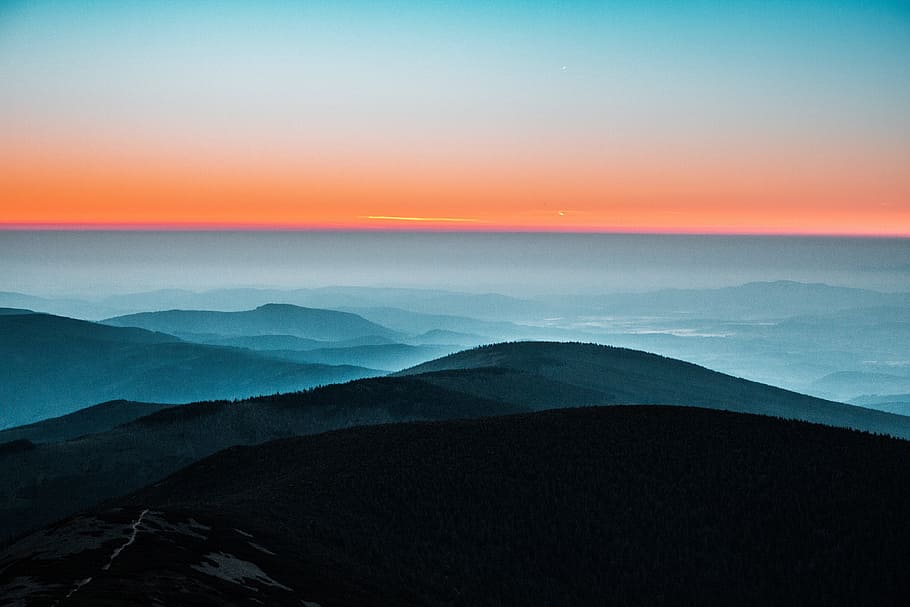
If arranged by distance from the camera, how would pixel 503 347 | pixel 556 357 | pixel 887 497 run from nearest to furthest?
pixel 887 497 → pixel 556 357 → pixel 503 347

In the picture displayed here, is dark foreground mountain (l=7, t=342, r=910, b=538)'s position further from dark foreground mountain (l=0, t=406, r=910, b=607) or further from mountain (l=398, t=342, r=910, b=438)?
dark foreground mountain (l=0, t=406, r=910, b=607)

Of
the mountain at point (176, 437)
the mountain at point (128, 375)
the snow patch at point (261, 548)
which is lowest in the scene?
the mountain at point (128, 375)

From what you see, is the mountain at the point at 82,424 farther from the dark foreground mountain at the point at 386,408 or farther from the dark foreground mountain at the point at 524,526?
the dark foreground mountain at the point at 524,526

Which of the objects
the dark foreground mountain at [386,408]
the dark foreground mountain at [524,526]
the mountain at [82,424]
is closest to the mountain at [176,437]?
the dark foreground mountain at [386,408]

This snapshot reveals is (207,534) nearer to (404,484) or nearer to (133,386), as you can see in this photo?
(404,484)

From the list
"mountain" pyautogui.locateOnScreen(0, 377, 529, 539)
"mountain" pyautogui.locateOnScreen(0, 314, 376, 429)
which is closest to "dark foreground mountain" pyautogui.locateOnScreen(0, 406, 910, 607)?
"mountain" pyautogui.locateOnScreen(0, 377, 529, 539)

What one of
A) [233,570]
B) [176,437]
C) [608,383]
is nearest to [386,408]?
[176,437]

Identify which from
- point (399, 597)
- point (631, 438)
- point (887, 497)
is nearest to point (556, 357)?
point (631, 438)
